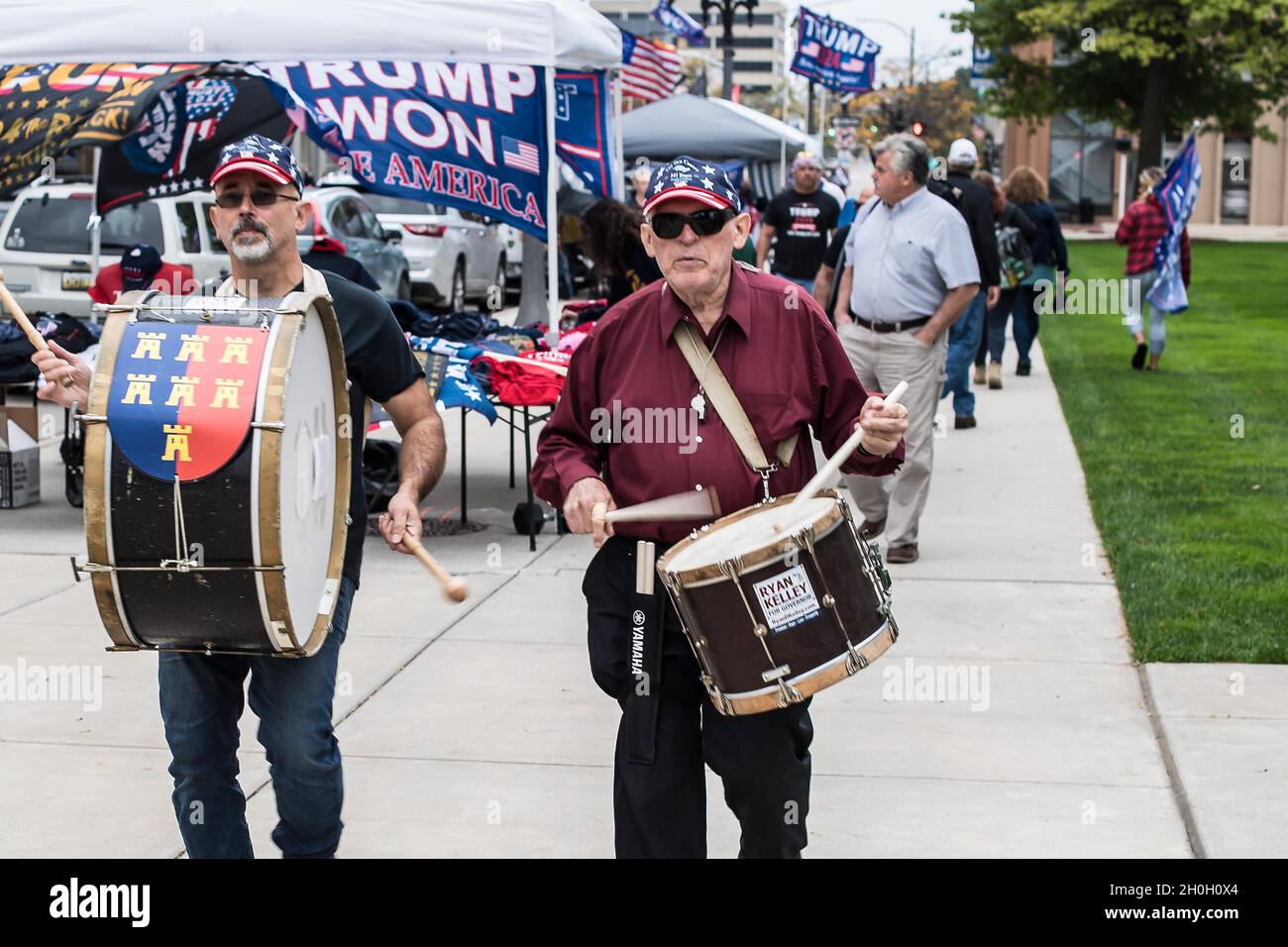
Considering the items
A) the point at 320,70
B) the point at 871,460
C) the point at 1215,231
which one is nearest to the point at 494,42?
the point at 320,70

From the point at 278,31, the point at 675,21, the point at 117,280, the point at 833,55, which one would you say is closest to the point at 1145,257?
the point at 117,280

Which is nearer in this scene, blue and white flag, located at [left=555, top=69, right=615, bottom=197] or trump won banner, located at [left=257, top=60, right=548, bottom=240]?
trump won banner, located at [left=257, top=60, right=548, bottom=240]

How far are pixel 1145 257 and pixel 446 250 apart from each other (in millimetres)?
8905

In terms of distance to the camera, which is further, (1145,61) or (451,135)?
(1145,61)

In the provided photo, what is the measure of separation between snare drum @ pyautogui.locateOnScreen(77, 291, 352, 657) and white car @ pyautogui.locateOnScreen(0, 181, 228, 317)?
40.0 feet

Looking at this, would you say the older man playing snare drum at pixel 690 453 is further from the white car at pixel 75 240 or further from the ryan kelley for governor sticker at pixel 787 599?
the white car at pixel 75 240

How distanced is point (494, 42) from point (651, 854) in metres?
6.23

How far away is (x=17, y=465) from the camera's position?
9.94 m

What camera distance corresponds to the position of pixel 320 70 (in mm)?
10453

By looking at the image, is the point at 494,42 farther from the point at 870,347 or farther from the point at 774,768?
the point at 774,768

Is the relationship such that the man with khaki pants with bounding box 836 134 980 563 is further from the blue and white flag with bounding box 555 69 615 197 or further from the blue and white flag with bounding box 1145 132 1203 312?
the blue and white flag with bounding box 1145 132 1203 312

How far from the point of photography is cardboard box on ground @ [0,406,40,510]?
32.5ft

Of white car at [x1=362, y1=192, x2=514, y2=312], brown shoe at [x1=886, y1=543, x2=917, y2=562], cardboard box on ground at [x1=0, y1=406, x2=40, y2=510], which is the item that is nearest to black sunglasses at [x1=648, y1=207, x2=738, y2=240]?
brown shoe at [x1=886, y1=543, x2=917, y2=562]

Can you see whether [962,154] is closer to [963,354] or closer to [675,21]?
[963,354]
